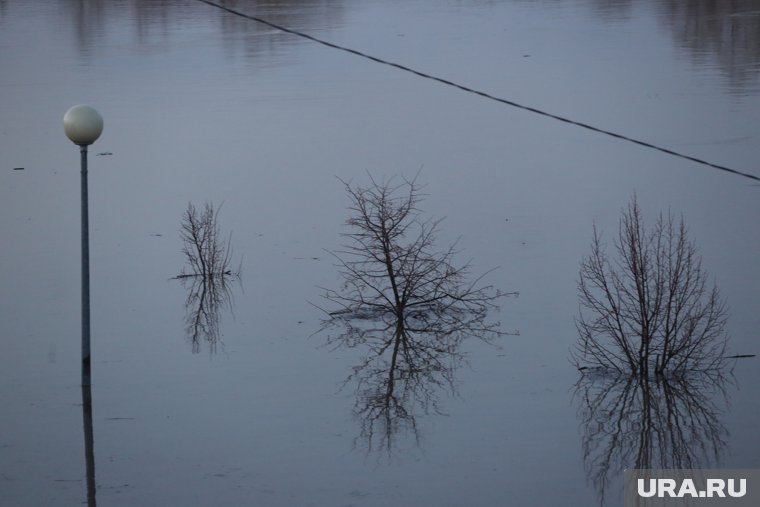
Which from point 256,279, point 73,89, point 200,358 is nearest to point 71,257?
point 256,279

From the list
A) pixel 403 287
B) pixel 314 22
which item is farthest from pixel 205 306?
pixel 314 22

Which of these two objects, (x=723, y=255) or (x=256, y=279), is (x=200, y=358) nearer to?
(x=256, y=279)

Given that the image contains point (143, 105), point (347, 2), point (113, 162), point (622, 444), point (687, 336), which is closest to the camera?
point (622, 444)

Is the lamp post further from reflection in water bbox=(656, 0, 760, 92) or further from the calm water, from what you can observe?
reflection in water bbox=(656, 0, 760, 92)

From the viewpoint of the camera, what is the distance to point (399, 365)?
1206 cm

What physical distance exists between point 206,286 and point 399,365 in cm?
330

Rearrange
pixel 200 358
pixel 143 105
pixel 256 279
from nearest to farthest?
pixel 200 358
pixel 256 279
pixel 143 105

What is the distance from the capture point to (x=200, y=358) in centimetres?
1243

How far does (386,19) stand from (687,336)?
86.8 ft

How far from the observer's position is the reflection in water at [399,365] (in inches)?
412

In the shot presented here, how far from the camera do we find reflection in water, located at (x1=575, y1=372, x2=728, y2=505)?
9648 millimetres

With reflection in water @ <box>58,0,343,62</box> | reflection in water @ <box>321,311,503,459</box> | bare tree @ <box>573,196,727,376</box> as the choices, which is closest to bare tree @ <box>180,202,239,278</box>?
reflection in water @ <box>321,311,503,459</box>

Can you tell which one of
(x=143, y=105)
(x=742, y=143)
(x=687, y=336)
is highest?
(x=143, y=105)

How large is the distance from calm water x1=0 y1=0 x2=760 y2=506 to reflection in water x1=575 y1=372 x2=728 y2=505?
3cm
